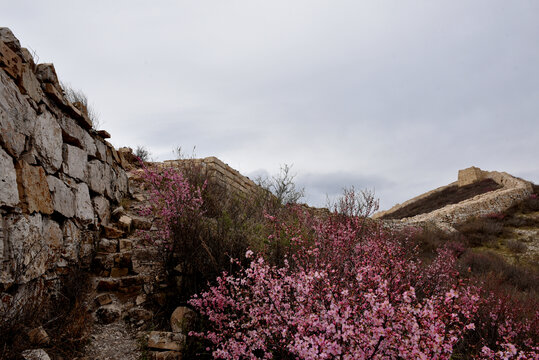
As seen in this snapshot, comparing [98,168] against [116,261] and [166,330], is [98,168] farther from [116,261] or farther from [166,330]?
[166,330]

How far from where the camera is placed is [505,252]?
11.3 m

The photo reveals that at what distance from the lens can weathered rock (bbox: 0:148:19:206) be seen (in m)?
2.84

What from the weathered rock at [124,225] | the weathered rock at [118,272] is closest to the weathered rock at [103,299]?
the weathered rock at [118,272]

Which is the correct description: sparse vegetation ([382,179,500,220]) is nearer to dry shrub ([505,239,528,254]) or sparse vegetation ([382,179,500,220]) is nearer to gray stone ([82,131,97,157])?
dry shrub ([505,239,528,254])

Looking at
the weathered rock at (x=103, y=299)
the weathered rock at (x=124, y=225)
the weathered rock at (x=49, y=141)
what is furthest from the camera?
the weathered rock at (x=124, y=225)

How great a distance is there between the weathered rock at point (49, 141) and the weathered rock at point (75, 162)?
0.72ft

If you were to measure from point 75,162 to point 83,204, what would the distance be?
657 mm

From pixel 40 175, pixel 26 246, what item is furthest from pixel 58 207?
pixel 26 246

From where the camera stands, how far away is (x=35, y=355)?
2.54 metres

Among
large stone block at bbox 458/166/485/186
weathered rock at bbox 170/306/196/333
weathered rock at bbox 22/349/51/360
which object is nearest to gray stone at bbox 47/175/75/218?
weathered rock at bbox 22/349/51/360

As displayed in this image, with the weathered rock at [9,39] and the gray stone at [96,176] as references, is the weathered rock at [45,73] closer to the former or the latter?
the weathered rock at [9,39]

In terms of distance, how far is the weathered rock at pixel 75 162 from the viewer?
4425 mm

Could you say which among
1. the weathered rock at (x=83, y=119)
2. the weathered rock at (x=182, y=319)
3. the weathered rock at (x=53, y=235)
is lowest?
the weathered rock at (x=182, y=319)

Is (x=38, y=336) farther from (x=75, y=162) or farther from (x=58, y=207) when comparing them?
(x=75, y=162)
